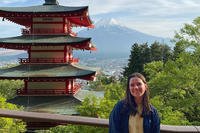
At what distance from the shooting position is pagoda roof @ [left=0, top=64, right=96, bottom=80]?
79.5 feet

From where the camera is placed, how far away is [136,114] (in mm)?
4293

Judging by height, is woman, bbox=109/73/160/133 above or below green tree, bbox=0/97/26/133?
above

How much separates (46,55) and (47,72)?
1305 millimetres

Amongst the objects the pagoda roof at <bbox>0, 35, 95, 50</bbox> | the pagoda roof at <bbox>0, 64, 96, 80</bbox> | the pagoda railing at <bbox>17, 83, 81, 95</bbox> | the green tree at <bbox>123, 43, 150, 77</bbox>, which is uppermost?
the pagoda roof at <bbox>0, 35, 95, 50</bbox>

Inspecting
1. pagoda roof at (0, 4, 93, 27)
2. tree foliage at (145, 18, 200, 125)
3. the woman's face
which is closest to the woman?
the woman's face

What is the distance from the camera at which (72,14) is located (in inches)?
1005

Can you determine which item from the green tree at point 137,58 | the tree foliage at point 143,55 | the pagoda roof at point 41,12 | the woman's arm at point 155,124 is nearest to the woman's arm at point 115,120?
the woman's arm at point 155,124

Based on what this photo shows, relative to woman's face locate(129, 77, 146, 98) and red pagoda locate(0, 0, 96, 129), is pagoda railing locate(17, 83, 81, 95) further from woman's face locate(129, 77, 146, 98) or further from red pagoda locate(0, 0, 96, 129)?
woman's face locate(129, 77, 146, 98)

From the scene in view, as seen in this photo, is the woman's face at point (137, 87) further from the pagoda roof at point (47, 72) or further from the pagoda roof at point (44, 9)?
the pagoda roof at point (44, 9)

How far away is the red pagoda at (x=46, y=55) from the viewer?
2444 centimetres

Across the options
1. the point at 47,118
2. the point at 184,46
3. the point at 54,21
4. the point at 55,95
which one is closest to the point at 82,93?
Answer: the point at 55,95

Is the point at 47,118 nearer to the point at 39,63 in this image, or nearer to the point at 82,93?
the point at 39,63

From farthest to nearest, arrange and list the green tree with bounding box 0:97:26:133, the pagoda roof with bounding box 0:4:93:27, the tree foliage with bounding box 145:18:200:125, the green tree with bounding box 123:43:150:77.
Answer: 1. the green tree with bounding box 123:43:150:77
2. the pagoda roof with bounding box 0:4:93:27
3. the tree foliage with bounding box 145:18:200:125
4. the green tree with bounding box 0:97:26:133

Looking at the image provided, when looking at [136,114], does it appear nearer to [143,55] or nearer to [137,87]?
[137,87]
